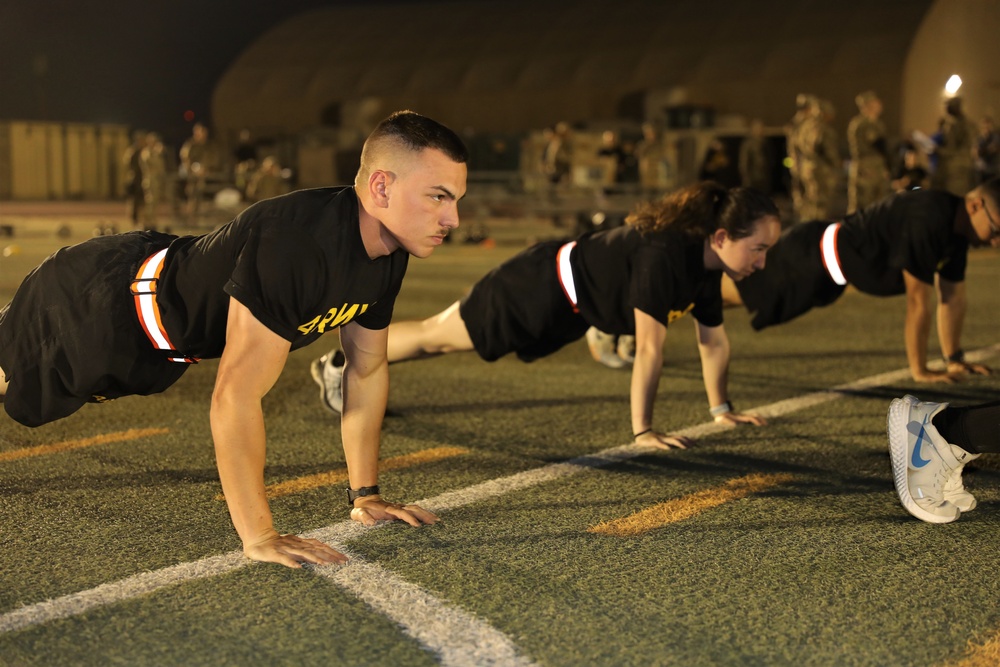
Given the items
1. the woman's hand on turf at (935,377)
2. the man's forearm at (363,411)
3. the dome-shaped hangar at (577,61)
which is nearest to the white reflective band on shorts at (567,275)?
the man's forearm at (363,411)

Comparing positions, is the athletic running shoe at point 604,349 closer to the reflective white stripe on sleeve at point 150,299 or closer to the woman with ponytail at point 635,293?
the woman with ponytail at point 635,293

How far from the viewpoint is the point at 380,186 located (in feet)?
9.34

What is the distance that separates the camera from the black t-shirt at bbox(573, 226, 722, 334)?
14.5ft

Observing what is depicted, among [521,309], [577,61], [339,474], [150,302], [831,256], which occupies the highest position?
A: [577,61]

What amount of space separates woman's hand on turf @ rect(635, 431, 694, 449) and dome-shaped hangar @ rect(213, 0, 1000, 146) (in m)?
21.5

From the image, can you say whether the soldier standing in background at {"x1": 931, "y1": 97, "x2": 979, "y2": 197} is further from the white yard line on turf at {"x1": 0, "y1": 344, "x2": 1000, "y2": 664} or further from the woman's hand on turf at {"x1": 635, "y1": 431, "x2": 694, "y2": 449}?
the white yard line on turf at {"x1": 0, "y1": 344, "x2": 1000, "y2": 664}

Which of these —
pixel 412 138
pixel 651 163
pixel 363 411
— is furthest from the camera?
pixel 651 163

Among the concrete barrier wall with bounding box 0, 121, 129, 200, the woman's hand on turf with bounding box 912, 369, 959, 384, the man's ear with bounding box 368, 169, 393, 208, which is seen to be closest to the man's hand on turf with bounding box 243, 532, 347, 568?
the man's ear with bounding box 368, 169, 393, 208

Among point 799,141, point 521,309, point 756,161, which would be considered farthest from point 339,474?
point 756,161

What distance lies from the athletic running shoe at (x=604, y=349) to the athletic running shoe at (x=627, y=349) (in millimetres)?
27

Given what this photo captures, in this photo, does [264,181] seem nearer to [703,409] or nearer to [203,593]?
[703,409]

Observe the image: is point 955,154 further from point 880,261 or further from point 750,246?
point 750,246

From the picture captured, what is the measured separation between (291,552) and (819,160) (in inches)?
555

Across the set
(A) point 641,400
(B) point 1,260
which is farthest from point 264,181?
(A) point 641,400
